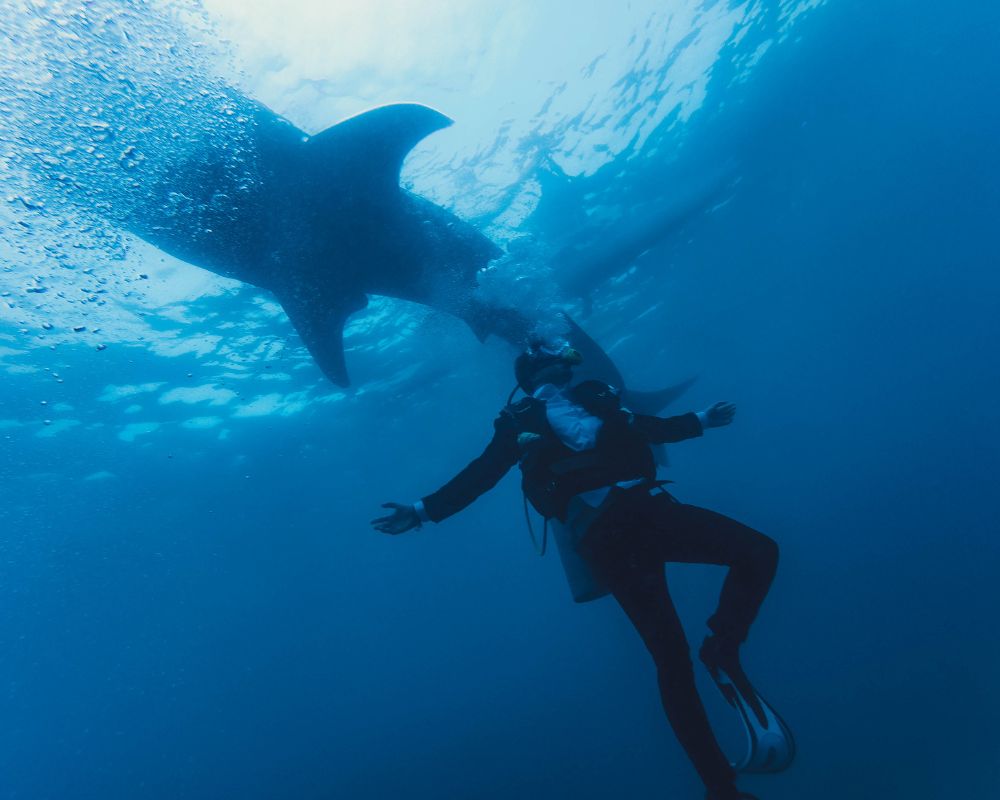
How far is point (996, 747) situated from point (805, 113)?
19.2 meters

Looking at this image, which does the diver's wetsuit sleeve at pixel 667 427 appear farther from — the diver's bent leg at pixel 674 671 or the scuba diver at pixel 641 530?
the diver's bent leg at pixel 674 671

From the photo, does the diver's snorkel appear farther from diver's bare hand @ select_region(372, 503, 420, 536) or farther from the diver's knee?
the diver's knee

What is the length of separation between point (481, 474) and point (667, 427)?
5.15ft

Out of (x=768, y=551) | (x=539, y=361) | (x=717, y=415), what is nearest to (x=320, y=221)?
(x=539, y=361)

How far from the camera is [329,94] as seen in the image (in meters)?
9.34

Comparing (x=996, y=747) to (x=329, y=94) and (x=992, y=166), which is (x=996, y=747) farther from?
(x=992, y=166)

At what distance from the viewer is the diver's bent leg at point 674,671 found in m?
3.23

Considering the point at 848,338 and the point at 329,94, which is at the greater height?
the point at 329,94

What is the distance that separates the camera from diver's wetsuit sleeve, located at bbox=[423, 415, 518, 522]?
4.24 metres

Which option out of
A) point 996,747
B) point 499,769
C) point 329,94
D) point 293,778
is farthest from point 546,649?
point 329,94

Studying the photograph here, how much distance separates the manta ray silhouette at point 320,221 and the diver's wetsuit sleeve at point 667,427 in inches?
207

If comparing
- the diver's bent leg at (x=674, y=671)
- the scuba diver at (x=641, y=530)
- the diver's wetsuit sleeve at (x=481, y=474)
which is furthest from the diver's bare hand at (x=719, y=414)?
the diver's wetsuit sleeve at (x=481, y=474)

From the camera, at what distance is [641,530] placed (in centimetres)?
372

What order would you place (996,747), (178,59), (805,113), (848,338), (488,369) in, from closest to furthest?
(178,59) < (996,747) < (805,113) < (488,369) < (848,338)
